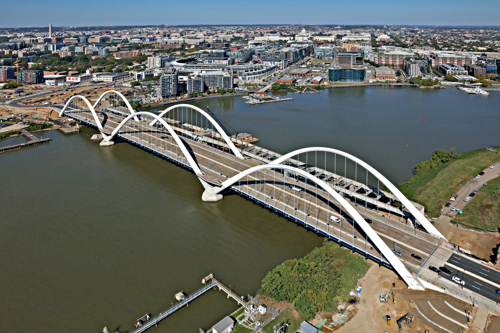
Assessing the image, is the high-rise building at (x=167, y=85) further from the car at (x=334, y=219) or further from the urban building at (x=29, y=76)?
the car at (x=334, y=219)

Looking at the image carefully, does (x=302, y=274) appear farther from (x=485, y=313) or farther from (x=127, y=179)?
(x=127, y=179)

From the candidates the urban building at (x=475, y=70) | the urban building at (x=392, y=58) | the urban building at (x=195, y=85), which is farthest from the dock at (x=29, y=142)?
the urban building at (x=392, y=58)

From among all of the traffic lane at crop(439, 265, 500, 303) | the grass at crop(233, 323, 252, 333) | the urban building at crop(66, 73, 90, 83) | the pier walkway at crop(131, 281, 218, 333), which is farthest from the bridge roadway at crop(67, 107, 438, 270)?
the urban building at crop(66, 73, 90, 83)

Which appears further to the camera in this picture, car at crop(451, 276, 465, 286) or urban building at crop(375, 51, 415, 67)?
urban building at crop(375, 51, 415, 67)

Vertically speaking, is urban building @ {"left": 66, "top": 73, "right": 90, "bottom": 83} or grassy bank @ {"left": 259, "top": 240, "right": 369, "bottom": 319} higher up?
urban building @ {"left": 66, "top": 73, "right": 90, "bottom": 83}

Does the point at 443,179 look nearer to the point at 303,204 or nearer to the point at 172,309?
the point at 303,204

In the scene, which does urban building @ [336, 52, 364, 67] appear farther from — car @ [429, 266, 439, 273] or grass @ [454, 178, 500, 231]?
car @ [429, 266, 439, 273]
